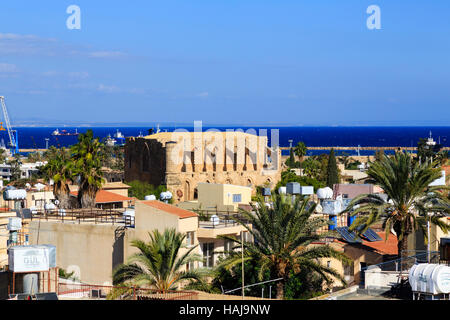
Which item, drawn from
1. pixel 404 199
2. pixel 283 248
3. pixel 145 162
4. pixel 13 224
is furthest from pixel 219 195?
pixel 145 162

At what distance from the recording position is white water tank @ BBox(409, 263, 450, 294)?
16250 mm

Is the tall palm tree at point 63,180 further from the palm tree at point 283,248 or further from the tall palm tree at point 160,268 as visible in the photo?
the palm tree at point 283,248

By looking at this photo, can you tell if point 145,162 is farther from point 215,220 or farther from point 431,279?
point 431,279

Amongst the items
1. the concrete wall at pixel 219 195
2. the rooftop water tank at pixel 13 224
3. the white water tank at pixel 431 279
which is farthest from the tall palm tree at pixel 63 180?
the white water tank at pixel 431 279

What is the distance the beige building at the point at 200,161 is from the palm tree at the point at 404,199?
115 ft

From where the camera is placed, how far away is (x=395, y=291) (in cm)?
1878

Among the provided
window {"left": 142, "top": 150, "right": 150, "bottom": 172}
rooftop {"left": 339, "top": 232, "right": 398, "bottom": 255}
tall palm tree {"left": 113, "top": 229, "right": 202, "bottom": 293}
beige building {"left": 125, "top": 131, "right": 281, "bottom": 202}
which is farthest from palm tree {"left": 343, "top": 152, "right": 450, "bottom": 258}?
window {"left": 142, "top": 150, "right": 150, "bottom": 172}

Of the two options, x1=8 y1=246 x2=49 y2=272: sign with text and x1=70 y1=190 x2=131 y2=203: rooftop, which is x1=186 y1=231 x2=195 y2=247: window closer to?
x1=8 y1=246 x2=49 y2=272: sign with text

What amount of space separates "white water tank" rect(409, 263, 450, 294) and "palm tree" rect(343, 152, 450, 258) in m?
5.23

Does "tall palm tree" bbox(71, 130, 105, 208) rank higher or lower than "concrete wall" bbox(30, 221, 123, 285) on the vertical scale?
higher

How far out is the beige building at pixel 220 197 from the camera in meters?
35.9

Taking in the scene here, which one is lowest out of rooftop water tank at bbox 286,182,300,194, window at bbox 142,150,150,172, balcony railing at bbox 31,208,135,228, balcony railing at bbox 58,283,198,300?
balcony railing at bbox 58,283,198,300

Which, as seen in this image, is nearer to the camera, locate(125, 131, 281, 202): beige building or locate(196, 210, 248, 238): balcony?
locate(196, 210, 248, 238): balcony
